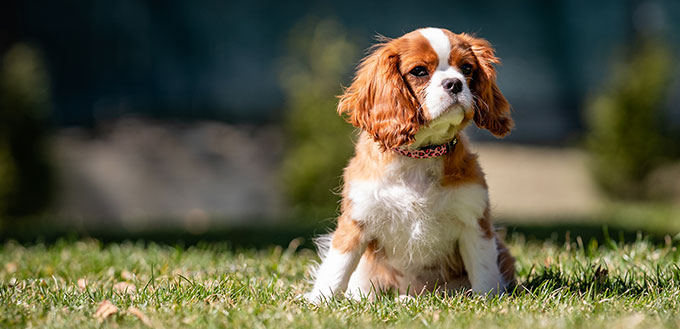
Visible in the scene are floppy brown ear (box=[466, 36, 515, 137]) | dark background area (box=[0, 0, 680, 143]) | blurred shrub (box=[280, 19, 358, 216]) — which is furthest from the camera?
dark background area (box=[0, 0, 680, 143])

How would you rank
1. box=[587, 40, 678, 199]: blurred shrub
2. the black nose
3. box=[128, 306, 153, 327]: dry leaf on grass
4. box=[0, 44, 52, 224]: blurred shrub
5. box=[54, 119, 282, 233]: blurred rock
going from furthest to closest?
box=[54, 119, 282, 233]: blurred rock, box=[587, 40, 678, 199]: blurred shrub, box=[0, 44, 52, 224]: blurred shrub, the black nose, box=[128, 306, 153, 327]: dry leaf on grass

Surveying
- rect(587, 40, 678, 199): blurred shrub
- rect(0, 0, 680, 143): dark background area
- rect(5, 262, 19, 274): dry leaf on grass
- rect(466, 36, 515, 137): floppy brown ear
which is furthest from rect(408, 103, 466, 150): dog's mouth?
rect(587, 40, 678, 199): blurred shrub

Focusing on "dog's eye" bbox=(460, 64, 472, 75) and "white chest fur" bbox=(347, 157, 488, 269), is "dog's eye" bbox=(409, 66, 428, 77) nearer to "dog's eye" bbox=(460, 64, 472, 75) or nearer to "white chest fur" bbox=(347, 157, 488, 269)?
"dog's eye" bbox=(460, 64, 472, 75)

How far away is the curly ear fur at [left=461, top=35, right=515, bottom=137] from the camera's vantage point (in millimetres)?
3133

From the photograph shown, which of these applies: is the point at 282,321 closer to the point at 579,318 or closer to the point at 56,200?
the point at 579,318

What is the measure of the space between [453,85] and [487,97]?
1.08 feet

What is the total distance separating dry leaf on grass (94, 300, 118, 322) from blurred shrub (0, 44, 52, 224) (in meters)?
6.56

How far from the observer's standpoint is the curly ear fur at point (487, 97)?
3.13 metres

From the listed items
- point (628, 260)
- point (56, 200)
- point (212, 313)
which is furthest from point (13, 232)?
point (628, 260)

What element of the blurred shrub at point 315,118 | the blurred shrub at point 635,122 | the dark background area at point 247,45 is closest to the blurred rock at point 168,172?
the dark background area at point 247,45

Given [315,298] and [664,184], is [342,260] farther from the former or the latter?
[664,184]

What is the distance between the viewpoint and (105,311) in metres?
2.65

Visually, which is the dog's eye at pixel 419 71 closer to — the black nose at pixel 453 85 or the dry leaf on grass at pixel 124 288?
the black nose at pixel 453 85

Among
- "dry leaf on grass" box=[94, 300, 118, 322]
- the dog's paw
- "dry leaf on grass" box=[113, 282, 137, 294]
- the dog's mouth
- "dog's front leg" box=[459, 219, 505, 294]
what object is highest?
the dog's mouth
